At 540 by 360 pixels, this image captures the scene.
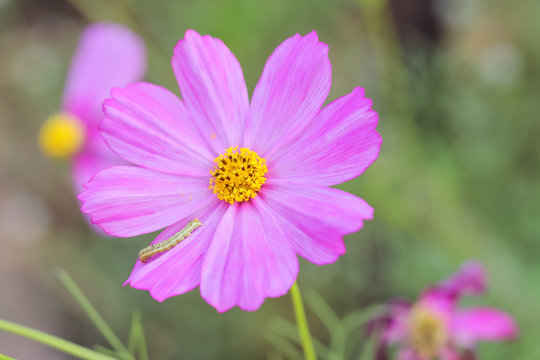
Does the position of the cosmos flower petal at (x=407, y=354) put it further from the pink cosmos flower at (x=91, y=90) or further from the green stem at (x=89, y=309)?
Answer: the pink cosmos flower at (x=91, y=90)

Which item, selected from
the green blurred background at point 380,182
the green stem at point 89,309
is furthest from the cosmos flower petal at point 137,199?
the green blurred background at point 380,182

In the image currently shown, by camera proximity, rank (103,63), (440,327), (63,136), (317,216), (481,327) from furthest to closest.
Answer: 1. (63,136)
2. (103,63)
3. (440,327)
4. (481,327)
5. (317,216)

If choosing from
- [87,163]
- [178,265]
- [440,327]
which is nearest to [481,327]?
[440,327]

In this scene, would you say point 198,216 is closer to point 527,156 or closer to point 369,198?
point 369,198

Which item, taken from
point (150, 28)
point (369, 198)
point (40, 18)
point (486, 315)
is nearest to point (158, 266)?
point (486, 315)

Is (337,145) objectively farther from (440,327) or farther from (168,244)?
(440,327)

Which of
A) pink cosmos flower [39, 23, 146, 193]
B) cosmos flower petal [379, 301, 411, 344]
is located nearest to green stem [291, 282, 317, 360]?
cosmos flower petal [379, 301, 411, 344]
